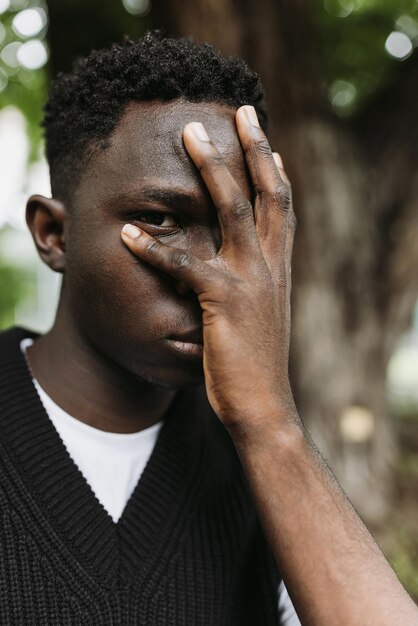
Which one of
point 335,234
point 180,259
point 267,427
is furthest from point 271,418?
point 335,234

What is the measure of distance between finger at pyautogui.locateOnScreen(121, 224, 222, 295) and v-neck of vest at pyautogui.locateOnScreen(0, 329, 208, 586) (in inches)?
21.9

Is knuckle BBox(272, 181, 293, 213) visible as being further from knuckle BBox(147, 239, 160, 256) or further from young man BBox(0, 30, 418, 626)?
knuckle BBox(147, 239, 160, 256)

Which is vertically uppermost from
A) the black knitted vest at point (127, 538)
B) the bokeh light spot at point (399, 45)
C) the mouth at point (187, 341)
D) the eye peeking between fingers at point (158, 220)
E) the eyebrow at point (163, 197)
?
the bokeh light spot at point (399, 45)

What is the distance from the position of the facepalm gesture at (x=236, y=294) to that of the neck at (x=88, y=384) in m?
0.43

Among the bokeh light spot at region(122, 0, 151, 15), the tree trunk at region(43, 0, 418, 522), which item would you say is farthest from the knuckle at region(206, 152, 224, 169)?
the bokeh light spot at region(122, 0, 151, 15)

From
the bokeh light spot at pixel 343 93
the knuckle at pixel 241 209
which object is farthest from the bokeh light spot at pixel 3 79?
the knuckle at pixel 241 209

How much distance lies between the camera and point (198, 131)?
1.83m

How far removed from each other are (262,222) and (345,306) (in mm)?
3049

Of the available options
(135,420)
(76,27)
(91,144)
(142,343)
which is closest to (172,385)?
(142,343)

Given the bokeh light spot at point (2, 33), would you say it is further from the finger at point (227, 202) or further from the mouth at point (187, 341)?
the mouth at point (187, 341)

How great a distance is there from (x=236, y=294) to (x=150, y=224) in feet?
1.01

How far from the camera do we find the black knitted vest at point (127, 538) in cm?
182

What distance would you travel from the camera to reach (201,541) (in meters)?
2.09

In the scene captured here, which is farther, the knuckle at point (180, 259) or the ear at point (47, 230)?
the ear at point (47, 230)
